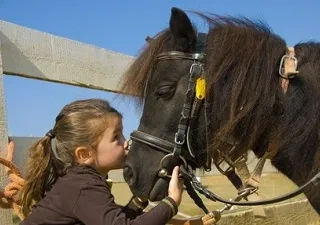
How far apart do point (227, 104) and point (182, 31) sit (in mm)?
396

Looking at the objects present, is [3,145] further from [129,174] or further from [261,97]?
[261,97]

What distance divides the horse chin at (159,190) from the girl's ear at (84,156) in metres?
0.32

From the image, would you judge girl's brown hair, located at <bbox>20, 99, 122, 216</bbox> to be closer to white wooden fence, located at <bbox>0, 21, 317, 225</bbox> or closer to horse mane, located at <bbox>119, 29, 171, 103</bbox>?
horse mane, located at <bbox>119, 29, 171, 103</bbox>

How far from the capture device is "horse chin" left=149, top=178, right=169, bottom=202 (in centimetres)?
195

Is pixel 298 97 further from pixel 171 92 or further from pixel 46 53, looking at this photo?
pixel 46 53

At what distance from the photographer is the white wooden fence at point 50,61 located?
227cm

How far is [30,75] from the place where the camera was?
2.40 metres

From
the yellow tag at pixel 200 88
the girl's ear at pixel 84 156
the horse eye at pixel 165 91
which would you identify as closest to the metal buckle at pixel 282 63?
the yellow tag at pixel 200 88

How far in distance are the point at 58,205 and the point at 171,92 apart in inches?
27.2

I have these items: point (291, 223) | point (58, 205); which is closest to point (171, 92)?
point (58, 205)


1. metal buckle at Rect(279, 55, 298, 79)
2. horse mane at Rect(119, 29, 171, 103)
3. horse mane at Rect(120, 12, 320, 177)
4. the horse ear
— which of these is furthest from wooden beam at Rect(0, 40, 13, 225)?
metal buckle at Rect(279, 55, 298, 79)

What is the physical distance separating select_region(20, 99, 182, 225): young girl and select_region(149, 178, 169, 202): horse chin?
0.09 m

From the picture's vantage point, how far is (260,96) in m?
1.92

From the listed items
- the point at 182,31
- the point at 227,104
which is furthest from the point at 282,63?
the point at 182,31
